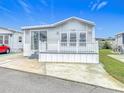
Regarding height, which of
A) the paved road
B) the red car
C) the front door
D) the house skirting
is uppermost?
the front door

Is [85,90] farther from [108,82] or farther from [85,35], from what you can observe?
[85,35]

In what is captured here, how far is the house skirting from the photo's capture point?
12.2 m

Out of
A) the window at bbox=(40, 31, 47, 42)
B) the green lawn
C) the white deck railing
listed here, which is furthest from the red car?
the green lawn

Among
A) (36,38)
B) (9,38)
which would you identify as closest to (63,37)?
(36,38)

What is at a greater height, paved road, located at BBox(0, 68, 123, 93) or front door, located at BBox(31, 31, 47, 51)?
front door, located at BBox(31, 31, 47, 51)

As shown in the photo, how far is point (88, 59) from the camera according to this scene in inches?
480

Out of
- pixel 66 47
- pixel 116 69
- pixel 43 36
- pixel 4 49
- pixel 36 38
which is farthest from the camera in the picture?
pixel 4 49

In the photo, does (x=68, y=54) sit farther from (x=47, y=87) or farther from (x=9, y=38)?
(x=9, y=38)

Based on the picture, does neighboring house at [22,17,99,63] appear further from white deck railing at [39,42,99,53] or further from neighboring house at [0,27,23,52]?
neighboring house at [0,27,23,52]

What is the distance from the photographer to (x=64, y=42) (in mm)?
13484

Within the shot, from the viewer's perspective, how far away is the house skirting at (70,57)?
1217cm

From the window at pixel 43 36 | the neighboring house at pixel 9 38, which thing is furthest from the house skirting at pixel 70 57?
the neighboring house at pixel 9 38

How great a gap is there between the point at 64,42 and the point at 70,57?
5.44ft

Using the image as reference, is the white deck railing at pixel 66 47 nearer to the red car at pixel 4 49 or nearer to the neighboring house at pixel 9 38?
the red car at pixel 4 49
